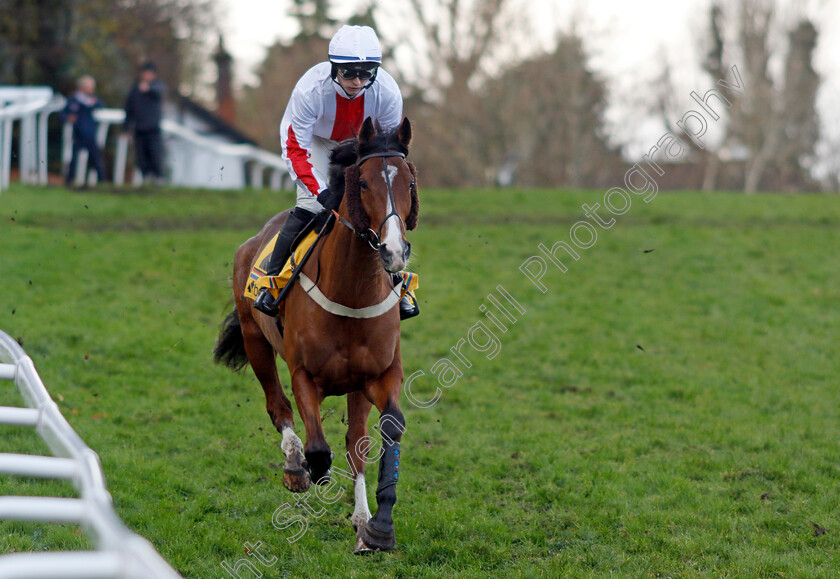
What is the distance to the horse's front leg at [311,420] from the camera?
4.58 meters

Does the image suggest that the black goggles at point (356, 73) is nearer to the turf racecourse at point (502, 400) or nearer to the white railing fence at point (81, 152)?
the turf racecourse at point (502, 400)

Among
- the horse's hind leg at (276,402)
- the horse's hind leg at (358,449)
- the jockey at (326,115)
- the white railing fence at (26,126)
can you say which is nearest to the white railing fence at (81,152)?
the white railing fence at (26,126)

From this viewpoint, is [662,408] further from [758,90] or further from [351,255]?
[758,90]

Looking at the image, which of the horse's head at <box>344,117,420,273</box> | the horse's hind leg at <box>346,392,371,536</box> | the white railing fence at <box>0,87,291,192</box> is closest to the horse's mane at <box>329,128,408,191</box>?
the horse's head at <box>344,117,420,273</box>

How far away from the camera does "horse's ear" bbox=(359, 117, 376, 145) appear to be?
13.8 ft

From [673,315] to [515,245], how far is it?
3528 mm

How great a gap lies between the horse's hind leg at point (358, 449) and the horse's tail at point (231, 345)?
1764mm

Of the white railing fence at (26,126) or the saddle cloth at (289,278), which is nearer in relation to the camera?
the saddle cloth at (289,278)

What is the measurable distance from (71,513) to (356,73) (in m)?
3.05

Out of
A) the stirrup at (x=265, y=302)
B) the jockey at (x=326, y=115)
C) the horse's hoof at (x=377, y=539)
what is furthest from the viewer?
the stirrup at (x=265, y=302)

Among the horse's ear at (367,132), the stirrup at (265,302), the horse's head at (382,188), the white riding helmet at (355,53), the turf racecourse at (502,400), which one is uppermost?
the white riding helmet at (355,53)

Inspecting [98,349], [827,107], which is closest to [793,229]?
[98,349]

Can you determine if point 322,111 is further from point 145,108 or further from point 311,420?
point 145,108

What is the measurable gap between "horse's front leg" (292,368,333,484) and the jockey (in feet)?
1.95
